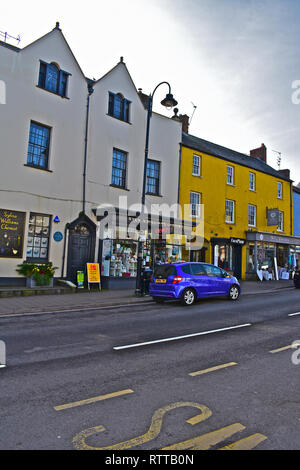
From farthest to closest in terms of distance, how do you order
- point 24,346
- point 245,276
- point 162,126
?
point 245,276 < point 162,126 < point 24,346

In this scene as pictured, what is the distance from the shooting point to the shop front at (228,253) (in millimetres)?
24281

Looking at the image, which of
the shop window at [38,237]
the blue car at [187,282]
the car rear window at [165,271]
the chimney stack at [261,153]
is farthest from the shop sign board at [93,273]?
the chimney stack at [261,153]

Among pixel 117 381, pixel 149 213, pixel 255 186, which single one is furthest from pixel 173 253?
pixel 117 381

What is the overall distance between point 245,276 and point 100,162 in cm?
1522

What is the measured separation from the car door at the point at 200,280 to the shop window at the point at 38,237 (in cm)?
747

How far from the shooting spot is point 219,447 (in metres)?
3.05

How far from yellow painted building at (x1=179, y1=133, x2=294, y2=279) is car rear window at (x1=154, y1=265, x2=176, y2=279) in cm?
942

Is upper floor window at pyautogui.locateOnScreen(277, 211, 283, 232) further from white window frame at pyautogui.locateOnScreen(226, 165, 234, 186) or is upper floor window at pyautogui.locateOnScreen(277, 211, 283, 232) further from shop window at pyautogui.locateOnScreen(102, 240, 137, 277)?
shop window at pyautogui.locateOnScreen(102, 240, 137, 277)

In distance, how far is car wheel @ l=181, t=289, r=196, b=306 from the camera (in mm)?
12283

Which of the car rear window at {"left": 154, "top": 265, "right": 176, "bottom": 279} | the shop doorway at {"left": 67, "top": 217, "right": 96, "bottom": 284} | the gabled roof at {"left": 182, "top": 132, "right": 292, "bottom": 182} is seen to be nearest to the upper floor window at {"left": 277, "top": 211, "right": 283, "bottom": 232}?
the gabled roof at {"left": 182, "top": 132, "right": 292, "bottom": 182}

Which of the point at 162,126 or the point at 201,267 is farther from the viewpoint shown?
the point at 162,126

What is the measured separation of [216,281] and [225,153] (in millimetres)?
17495

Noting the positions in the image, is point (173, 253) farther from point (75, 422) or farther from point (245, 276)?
point (75, 422)

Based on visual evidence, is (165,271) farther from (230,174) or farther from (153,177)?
(230,174)
